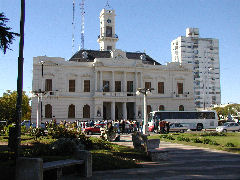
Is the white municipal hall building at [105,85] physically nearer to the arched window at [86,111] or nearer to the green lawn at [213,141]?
the arched window at [86,111]

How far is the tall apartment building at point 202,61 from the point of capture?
111750mm

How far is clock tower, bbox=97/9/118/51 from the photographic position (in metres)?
59.1

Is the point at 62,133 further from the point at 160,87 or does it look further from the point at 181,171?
the point at 160,87

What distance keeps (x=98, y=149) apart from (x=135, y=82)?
37.0m

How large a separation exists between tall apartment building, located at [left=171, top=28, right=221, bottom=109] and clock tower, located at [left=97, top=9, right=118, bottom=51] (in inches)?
2249

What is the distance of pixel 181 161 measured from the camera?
419 inches

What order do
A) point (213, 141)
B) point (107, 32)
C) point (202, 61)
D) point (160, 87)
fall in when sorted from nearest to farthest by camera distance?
point (213, 141) < point (160, 87) < point (107, 32) < point (202, 61)

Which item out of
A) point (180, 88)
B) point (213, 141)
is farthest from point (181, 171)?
point (180, 88)

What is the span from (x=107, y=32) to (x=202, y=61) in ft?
210

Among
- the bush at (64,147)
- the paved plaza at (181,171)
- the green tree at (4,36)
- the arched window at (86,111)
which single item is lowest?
the paved plaza at (181,171)

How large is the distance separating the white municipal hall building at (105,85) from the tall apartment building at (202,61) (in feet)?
197

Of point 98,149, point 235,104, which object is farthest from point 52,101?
point 235,104

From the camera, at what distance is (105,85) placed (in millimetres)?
49062

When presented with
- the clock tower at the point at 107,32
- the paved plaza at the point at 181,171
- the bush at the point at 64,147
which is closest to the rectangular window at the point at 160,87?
the clock tower at the point at 107,32
